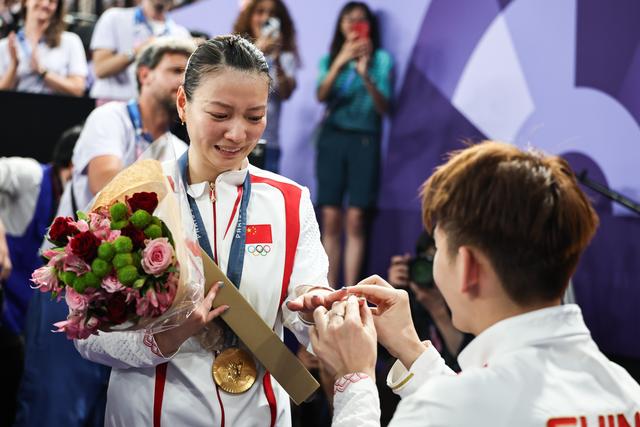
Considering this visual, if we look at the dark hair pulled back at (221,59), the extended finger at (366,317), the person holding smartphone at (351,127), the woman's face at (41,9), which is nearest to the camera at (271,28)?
the person holding smartphone at (351,127)

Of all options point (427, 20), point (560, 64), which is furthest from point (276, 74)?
point (560, 64)

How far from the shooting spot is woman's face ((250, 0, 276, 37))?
6.14 metres

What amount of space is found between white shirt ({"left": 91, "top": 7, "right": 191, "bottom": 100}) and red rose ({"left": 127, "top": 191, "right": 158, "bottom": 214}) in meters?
3.92

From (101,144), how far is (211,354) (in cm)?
148

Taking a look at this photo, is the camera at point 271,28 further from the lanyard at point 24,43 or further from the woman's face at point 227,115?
the woman's face at point 227,115

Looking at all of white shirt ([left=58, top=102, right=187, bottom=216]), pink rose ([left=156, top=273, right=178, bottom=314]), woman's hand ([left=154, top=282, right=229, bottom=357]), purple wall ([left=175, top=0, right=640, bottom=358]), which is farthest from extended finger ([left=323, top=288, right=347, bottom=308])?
purple wall ([left=175, top=0, right=640, bottom=358])

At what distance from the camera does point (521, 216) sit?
4.95ft

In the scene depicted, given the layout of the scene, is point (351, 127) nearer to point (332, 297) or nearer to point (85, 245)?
point (332, 297)

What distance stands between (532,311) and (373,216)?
5207 mm

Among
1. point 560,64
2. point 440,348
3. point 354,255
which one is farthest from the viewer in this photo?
point 354,255

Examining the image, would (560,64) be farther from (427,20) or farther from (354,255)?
(354,255)

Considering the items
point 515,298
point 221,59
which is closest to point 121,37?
point 221,59

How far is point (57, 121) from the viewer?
4.36 metres

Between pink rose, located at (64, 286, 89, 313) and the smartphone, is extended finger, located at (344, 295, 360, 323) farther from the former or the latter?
the smartphone
